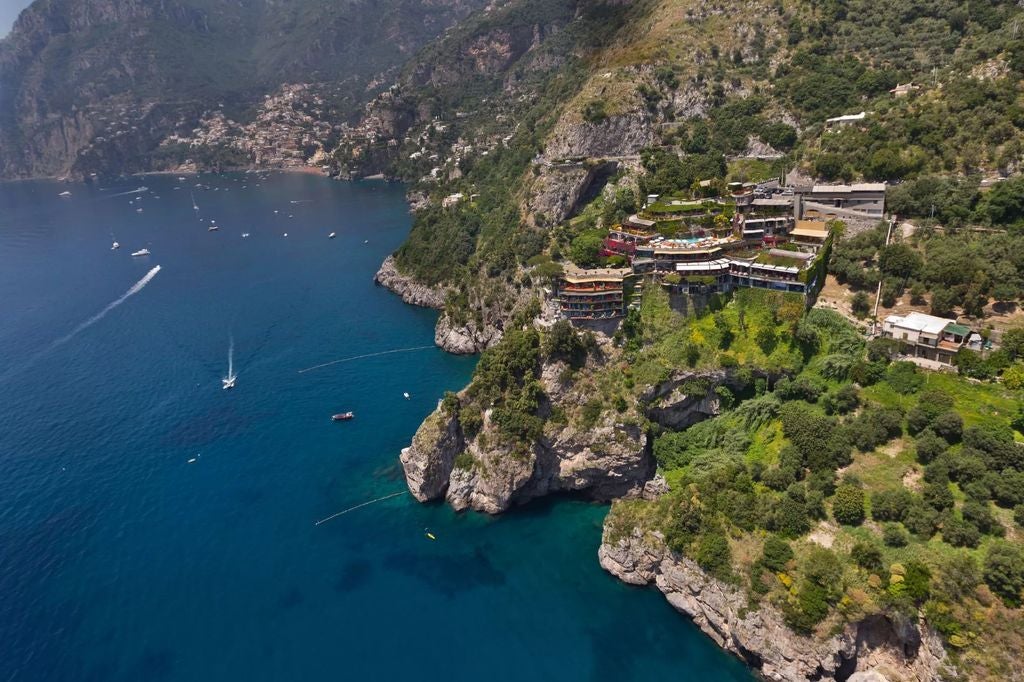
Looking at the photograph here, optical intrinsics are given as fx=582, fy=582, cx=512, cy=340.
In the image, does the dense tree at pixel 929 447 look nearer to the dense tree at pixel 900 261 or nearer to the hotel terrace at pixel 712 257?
the hotel terrace at pixel 712 257

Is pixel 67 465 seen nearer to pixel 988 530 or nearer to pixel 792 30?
pixel 988 530

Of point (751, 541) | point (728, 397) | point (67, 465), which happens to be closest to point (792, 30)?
point (728, 397)

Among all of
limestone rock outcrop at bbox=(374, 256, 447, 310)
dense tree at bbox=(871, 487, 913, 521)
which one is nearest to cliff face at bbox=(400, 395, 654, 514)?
dense tree at bbox=(871, 487, 913, 521)

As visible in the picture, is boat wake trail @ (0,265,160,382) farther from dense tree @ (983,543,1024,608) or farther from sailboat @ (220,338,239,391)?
dense tree @ (983,543,1024,608)

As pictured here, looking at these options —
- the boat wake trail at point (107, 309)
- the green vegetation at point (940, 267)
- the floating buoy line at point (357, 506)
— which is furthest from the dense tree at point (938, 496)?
the boat wake trail at point (107, 309)

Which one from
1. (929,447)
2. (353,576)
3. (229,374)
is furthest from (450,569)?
(229,374)

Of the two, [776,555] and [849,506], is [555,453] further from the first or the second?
[849,506]

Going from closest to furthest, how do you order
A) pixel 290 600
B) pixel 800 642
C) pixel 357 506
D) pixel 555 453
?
pixel 800 642 < pixel 290 600 < pixel 555 453 < pixel 357 506
